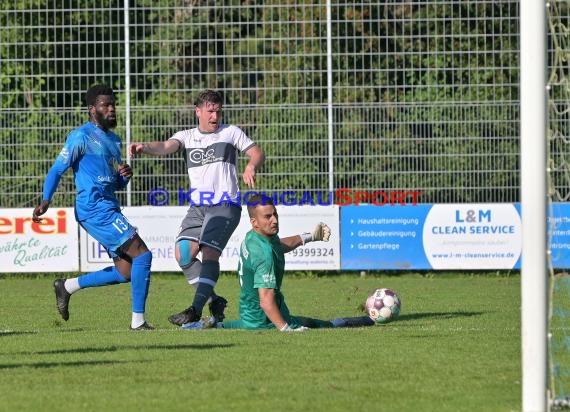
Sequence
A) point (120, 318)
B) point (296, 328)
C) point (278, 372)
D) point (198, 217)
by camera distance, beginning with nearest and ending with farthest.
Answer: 1. point (278, 372)
2. point (296, 328)
3. point (198, 217)
4. point (120, 318)

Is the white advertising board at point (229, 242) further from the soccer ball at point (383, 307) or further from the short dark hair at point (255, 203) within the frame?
the short dark hair at point (255, 203)

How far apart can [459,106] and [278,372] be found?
1296 centimetres

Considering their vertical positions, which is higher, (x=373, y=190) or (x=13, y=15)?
(x=13, y=15)

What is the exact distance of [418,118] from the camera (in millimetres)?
20266

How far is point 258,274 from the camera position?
10.2 m

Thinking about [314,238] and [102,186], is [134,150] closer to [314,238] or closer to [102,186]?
[102,186]

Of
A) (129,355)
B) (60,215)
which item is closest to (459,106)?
(60,215)

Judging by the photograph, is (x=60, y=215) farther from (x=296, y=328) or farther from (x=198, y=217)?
(x=296, y=328)

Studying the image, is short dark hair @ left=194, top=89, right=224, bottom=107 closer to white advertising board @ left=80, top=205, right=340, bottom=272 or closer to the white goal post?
the white goal post

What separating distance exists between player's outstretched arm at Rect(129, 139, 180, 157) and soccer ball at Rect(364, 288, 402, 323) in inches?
90.1

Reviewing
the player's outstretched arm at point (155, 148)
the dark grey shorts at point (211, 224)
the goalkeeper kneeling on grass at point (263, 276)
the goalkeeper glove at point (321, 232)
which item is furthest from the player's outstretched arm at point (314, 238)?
the player's outstretched arm at point (155, 148)

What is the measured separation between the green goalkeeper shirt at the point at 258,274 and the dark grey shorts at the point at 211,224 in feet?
3.58

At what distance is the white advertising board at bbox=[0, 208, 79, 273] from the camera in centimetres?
2034

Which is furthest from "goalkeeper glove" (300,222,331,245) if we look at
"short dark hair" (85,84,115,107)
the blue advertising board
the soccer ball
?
the blue advertising board
